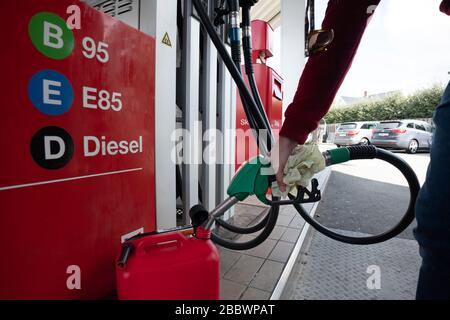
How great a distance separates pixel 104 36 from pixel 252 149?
2.17m

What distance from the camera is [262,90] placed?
2797 mm

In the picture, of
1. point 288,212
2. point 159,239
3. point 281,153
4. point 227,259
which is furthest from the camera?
point 288,212

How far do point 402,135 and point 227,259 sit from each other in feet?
28.6

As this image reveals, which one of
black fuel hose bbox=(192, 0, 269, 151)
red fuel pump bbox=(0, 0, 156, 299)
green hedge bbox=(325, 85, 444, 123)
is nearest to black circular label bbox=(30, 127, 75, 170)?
red fuel pump bbox=(0, 0, 156, 299)

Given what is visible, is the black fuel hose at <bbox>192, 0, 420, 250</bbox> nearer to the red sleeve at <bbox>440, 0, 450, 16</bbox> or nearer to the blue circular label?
the red sleeve at <bbox>440, 0, 450, 16</bbox>

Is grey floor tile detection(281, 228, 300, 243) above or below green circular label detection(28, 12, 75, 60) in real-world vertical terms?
below

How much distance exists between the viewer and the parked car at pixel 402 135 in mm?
7988

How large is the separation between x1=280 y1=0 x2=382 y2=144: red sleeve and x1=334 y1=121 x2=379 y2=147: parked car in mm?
9202

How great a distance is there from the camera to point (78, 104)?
0.89 meters

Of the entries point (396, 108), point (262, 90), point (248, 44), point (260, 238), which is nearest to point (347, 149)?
point (260, 238)

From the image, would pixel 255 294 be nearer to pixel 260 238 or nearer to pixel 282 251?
pixel 260 238

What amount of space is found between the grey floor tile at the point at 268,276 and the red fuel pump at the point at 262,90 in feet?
5.05

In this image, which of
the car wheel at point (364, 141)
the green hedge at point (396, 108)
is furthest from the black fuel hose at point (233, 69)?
the green hedge at point (396, 108)

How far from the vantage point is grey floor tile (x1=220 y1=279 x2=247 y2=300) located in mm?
1195
